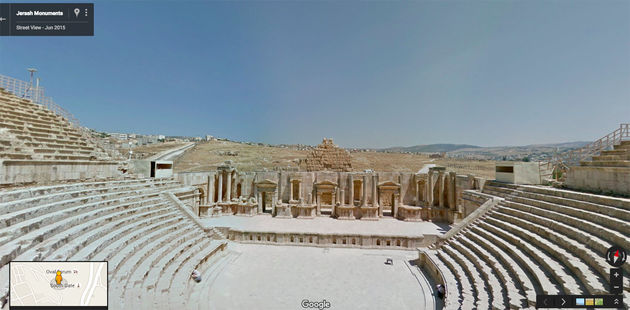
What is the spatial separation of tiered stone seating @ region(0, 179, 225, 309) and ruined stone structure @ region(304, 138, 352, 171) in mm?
14350

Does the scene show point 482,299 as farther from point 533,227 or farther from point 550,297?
point 533,227

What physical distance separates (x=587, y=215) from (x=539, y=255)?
9.55 feet

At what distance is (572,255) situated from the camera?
26.6 feet

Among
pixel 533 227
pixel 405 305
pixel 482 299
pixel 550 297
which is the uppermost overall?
pixel 533 227

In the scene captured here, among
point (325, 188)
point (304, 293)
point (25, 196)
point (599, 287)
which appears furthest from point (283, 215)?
point (599, 287)

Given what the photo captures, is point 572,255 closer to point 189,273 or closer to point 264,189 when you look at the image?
point 189,273

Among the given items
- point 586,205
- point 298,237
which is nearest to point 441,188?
point 586,205

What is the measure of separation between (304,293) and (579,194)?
41.3 feet

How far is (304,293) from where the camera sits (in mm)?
9938

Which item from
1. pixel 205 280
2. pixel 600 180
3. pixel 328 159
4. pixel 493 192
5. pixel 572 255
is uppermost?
pixel 328 159

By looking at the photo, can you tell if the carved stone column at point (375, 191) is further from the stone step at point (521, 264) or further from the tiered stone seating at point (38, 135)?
the tiered stone seating at point (38, 135)

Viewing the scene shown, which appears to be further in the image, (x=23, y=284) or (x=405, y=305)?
(x=405, y=305)

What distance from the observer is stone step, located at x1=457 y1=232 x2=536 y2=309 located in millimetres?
6989

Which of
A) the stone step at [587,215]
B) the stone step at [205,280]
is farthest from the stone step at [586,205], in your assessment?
the stone step at [205,280]
